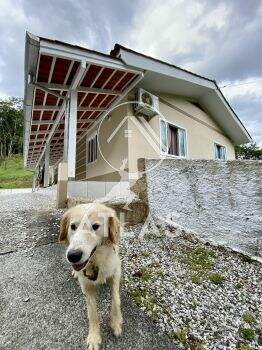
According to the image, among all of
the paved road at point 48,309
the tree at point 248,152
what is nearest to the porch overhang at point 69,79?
the paved road at point 48,309

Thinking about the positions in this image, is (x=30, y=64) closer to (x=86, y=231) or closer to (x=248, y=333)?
(x=86, y=231)

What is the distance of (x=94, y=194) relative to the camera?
7.15 meters

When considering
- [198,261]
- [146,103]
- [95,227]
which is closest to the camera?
[95,227]

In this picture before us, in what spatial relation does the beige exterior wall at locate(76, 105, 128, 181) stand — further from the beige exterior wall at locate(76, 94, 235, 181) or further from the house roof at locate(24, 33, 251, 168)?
the house roof at locate(24, 33, 251, 168)

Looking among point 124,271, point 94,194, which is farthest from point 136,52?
point 124,271

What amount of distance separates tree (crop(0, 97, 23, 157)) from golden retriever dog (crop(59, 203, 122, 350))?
52.5 m

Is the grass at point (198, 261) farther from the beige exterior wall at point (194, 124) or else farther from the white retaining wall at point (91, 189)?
the beige exterior wall at point (194, 124)

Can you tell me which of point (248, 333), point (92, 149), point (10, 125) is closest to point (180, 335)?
point (248, 333)

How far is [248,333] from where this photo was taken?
2352mm

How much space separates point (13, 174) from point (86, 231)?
40.6 m

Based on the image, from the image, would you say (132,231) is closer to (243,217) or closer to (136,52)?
(243,217)

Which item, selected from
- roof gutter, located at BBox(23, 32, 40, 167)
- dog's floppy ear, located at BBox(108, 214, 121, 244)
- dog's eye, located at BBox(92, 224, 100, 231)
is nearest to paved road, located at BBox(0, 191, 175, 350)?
dog's floppy ear, located at BBox(108, 214, 121, 244)

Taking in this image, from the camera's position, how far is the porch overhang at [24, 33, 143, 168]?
19.4 ft

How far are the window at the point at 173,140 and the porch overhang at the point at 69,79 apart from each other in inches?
93.0
